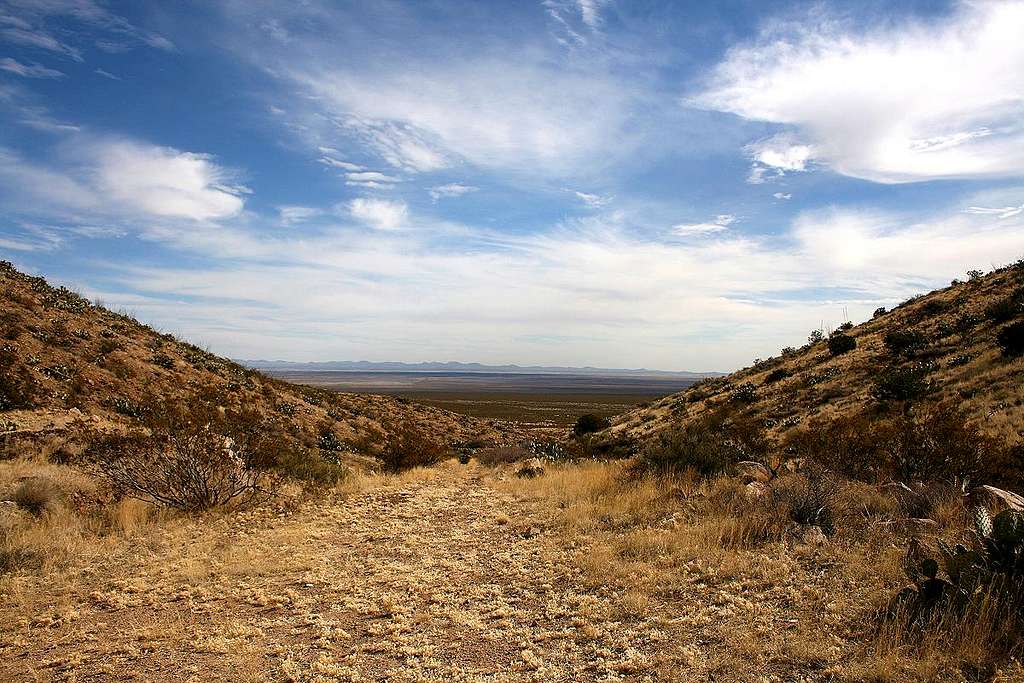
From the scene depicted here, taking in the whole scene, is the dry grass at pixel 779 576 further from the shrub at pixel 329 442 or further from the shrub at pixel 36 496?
the shrub at pixel 329 442

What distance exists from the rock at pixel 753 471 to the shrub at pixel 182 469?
11196 mm

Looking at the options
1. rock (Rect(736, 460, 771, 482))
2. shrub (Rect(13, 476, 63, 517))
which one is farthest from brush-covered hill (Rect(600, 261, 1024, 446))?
shrub (Rect(13, 476, 63, 517))

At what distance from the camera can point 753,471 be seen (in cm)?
1178

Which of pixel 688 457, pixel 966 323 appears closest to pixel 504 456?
pixel 688 457

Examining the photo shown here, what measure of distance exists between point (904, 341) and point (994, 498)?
24.4 m

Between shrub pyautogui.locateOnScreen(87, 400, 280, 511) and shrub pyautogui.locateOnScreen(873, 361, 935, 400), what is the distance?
23.1 meters

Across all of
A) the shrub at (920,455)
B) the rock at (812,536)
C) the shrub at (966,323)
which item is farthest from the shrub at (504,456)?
the shrub at (966,323)

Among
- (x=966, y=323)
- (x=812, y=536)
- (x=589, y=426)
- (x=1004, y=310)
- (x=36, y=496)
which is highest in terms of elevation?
(x=1004, y=310)

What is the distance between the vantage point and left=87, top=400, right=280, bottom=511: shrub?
10.8 meters

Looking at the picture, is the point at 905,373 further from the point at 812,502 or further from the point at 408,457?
the point at 408,457

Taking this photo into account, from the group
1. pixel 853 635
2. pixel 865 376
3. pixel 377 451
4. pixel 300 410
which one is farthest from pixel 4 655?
pixel 865 376

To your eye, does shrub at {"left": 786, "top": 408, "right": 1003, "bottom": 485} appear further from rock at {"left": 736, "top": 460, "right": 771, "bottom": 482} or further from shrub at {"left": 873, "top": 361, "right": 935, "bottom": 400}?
shrub at {"left": 873, "top": 361, "right": 935, "bottom": 400}

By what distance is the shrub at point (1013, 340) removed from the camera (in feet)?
64.5

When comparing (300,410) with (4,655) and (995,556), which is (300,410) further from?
(995,556)
